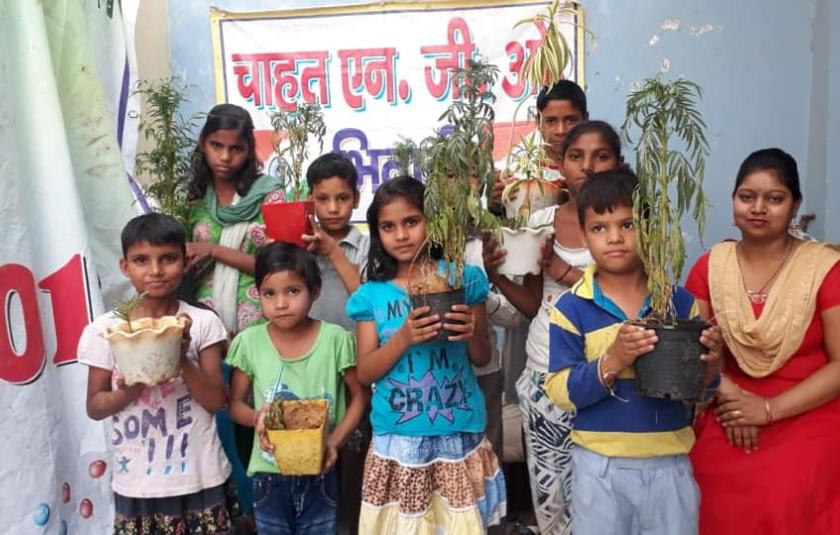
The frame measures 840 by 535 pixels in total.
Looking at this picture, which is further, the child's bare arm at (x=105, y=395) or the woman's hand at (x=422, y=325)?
the child's bare arm at (x=105, y=395)

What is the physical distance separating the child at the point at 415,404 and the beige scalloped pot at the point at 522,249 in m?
0.11

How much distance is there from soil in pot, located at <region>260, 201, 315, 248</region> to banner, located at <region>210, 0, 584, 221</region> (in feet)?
6.15

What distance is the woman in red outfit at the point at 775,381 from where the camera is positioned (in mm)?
2168

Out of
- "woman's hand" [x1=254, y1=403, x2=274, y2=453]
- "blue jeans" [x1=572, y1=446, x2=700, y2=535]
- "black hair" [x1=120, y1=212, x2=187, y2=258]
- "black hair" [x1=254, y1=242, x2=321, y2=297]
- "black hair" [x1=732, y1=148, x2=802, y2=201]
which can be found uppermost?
"black hair" [x1=732, y1=148, x2=802, y2=201]

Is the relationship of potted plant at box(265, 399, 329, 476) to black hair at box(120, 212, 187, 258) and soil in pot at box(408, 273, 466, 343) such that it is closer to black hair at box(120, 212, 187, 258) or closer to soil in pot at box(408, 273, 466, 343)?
soil in pot at box(408, 273, 466, 343)

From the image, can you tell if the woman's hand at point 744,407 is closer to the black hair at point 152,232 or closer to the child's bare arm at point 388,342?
the child's bare arm at point 388,342

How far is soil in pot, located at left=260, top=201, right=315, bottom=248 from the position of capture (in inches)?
98.7

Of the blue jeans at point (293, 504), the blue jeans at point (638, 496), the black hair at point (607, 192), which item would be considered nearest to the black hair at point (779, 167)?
the black hair at point (607, 192)

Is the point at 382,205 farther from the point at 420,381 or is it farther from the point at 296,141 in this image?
the point at 296,141

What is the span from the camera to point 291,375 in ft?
7.75

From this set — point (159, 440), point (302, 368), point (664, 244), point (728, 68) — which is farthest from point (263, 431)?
point (728, 68)

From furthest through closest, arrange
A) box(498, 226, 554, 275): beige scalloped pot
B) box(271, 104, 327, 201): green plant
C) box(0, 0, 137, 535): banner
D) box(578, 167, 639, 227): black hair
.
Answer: box(271, 104, 327, 201): green plant, box(0, 0, 137, 535): banner, box(498, 226, 554, 275): beige scalloped pot, box(578, 167, 639, 227): black hair

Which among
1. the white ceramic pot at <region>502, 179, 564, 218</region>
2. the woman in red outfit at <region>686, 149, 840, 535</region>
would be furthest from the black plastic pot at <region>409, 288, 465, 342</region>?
the woman in red outfit at <region>686, 149, 840, 535</region>

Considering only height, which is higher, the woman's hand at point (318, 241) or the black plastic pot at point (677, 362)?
the woman's hand at point (318, 241)
